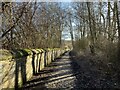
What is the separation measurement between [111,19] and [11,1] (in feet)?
52.8

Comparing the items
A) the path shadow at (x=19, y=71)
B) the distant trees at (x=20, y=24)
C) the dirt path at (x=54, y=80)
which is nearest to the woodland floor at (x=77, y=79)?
the dirt path at (x=54, y=80)

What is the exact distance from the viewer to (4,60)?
8.05 meters

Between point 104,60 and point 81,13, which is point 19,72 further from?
point 81,13

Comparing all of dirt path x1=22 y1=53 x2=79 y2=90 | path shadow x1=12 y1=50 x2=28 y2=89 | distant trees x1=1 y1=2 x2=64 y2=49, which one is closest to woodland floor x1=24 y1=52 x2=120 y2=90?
dirt path x1=22 y1=53 x2=79 y2=90

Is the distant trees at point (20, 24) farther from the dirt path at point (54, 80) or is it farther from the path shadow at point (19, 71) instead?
Result: the dirt path at point (54, 80)

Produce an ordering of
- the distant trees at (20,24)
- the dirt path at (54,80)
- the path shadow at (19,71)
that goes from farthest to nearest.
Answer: the dirt path at (54,80)
the distant trees at (20,24)
the path shadow at (19,71)

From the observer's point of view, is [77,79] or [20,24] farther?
[20,24]

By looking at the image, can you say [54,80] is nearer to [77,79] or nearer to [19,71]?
[77,79]

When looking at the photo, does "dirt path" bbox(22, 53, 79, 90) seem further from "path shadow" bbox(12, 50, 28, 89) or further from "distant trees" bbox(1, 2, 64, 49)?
"distant trees" bbox(1, 2, 64, 49)

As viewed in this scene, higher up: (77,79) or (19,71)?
(19,71)

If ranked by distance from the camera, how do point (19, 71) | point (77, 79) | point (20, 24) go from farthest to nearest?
1. point (20, 24)
2. point (77, 79)
3. point (19, 71)

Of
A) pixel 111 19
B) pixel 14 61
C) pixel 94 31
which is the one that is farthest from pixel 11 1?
pixel 94 31

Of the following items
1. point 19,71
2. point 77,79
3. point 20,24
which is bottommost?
point 77,79

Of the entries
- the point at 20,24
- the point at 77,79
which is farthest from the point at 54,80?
the point at 20,24
